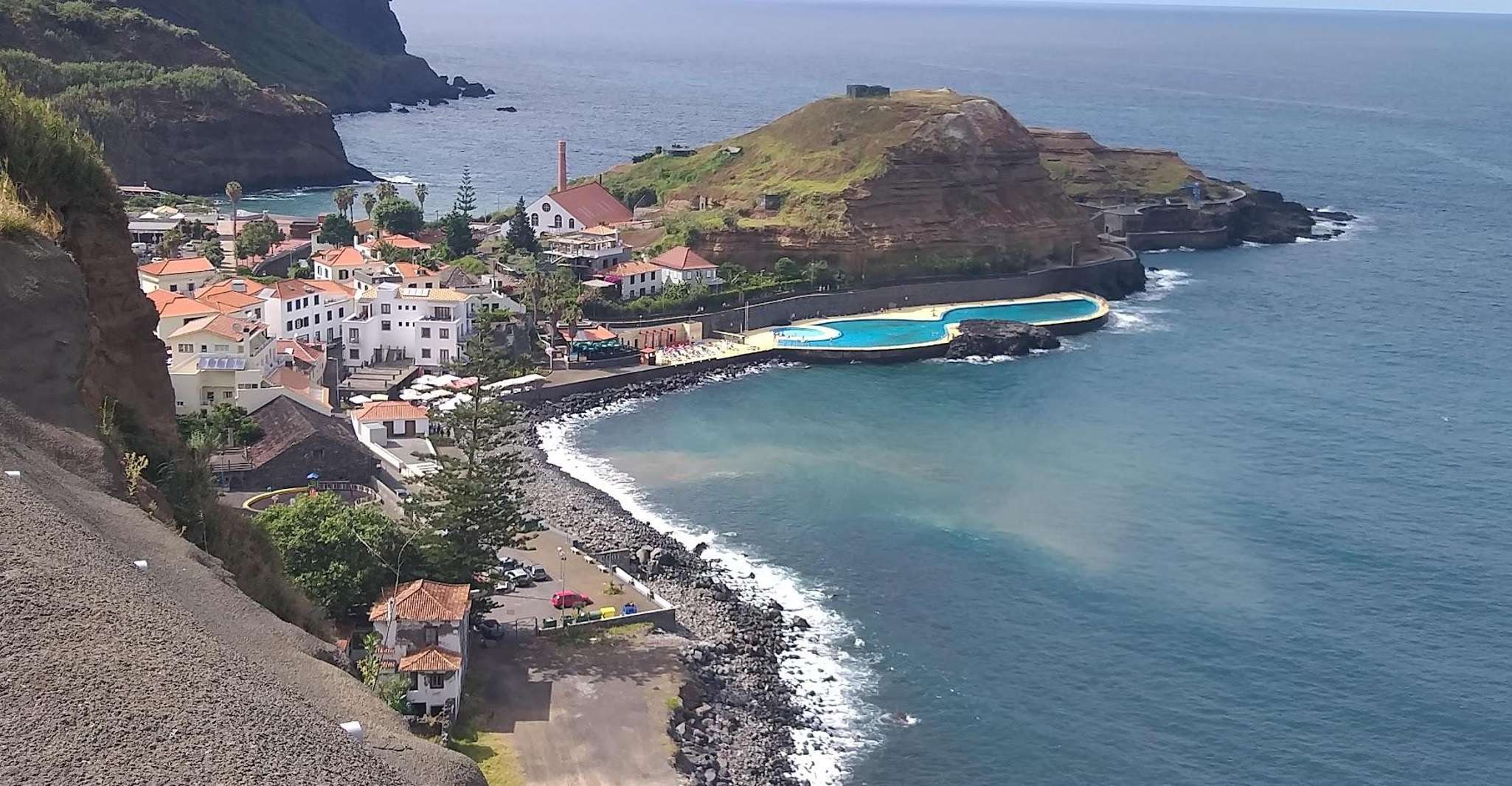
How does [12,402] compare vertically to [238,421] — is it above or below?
above

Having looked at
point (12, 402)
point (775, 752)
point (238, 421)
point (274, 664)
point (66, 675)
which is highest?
point (12, 402)

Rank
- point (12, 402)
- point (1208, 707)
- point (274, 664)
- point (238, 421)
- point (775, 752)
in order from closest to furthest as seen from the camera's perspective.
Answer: point (274, 664) → point (12, 402) → point (775, 752) → point (1208, 707) → point (238, 421)

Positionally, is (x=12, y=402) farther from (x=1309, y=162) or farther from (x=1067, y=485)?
(x=1309, y=162)

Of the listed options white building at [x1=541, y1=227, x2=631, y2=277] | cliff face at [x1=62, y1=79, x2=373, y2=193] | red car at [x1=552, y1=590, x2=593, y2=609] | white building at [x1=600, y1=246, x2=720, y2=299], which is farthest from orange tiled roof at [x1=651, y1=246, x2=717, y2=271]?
cliff face at [x1=62, y1=79, x2=373, y2=193]

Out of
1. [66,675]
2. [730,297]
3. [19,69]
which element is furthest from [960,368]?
[19,69]

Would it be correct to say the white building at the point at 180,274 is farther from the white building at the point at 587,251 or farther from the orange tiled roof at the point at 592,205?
the orange tiled roof at the point at 592,205

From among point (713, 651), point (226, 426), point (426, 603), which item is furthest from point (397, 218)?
point (426, 603)
